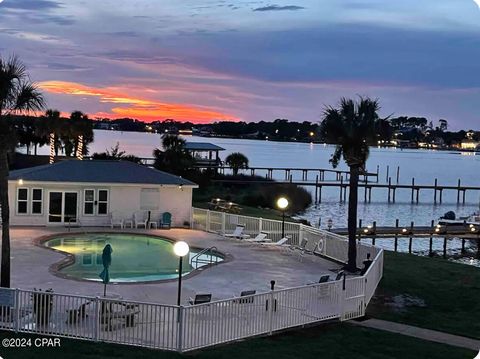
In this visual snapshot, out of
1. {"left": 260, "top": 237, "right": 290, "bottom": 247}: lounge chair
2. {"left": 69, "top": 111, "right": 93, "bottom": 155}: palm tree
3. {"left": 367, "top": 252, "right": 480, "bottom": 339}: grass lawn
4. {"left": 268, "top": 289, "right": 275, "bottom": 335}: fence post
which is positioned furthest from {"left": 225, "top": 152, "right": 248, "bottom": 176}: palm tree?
{"left": 268, "top": 289, "right": 275, "bottom": 335}: fence post

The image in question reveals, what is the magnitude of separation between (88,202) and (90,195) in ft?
1.04

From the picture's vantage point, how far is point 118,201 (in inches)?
1046

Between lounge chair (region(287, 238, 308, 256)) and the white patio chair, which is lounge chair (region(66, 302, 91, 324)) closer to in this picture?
lounge chair (region(287, 238, 308, 256))

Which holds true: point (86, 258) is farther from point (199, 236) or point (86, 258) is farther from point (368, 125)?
point (368, 125)

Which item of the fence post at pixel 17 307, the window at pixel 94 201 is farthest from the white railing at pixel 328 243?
the fence post at pixel 17 307

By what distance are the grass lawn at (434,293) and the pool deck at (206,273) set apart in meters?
2.23

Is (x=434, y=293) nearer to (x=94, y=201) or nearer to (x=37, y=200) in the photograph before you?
(x=94, y=201)

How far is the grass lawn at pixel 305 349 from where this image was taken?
395 inches

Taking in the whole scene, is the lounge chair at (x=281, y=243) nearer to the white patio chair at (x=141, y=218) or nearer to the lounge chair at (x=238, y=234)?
the lounge chair at (x=238, y=234)

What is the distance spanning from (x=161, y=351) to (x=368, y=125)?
9.64 metres

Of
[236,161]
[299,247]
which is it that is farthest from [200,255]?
[236,161]

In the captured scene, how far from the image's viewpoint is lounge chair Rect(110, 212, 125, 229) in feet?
85.7

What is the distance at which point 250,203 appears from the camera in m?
48.2

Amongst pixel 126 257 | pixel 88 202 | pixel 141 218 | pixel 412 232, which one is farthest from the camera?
pixel 412 232
